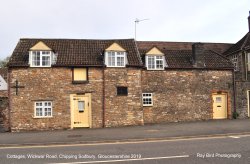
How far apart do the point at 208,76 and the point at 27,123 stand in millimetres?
14433

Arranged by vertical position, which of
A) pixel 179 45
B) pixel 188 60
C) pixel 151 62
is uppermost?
pixel 179 45

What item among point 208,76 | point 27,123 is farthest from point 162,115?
point 27,123

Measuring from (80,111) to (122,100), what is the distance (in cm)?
309

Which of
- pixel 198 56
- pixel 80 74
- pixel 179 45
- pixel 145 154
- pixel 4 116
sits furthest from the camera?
pixel 179 45

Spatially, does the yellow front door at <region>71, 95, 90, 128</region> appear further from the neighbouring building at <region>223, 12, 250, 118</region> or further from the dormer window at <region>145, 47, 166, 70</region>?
the neighbouring building at <region>223, 12, 250, 118</region>

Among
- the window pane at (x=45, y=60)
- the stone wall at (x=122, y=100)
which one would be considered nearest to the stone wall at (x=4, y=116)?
the window pane at (x=45, y=60)

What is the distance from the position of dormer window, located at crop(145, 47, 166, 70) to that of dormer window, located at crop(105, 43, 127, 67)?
2.40m

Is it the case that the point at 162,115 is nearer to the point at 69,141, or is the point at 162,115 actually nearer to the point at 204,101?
the point at 204,101

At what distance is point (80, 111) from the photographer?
21562 millimetres

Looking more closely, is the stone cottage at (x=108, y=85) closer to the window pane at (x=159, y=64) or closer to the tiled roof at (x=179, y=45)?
the window pane at (x=159, y=64)

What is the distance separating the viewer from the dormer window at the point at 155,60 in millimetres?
24078

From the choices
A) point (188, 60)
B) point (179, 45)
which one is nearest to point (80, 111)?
point (188, 60)

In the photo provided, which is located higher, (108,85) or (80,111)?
(108,85)

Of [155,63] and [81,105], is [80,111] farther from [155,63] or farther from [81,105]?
[155,63]
